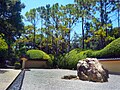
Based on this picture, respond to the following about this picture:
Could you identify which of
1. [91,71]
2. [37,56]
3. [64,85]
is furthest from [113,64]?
[37,56]

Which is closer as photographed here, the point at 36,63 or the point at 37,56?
the point at 37,56

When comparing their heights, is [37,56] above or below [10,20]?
below

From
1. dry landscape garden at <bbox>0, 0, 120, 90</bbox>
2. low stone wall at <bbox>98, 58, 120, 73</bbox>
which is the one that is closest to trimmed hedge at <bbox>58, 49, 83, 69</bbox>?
dry landscape garden at <bbox>0, 0, 120, 90</bbox>

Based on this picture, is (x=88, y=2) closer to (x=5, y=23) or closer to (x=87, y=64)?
(x=5, y=23)

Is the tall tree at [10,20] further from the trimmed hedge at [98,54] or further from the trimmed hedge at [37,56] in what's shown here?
the trimmed hedge at [98,54]

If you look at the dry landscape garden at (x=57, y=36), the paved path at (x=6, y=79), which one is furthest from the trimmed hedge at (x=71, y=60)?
the paved path at (x=6, y=79)

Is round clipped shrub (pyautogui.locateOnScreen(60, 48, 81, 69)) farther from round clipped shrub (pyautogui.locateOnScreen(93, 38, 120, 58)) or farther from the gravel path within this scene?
the gravel path

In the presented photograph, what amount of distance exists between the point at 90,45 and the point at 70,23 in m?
8.02

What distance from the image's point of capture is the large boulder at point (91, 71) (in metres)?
10.5

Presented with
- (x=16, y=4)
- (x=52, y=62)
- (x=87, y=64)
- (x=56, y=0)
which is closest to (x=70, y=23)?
(x=56, y=0)

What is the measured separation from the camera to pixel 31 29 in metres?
36.5

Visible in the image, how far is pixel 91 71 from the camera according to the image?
35.5 ft

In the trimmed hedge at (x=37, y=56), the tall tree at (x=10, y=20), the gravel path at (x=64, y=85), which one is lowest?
the gravel path at (x=64, y=85)

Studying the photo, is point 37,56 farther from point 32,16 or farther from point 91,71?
point 91,71
